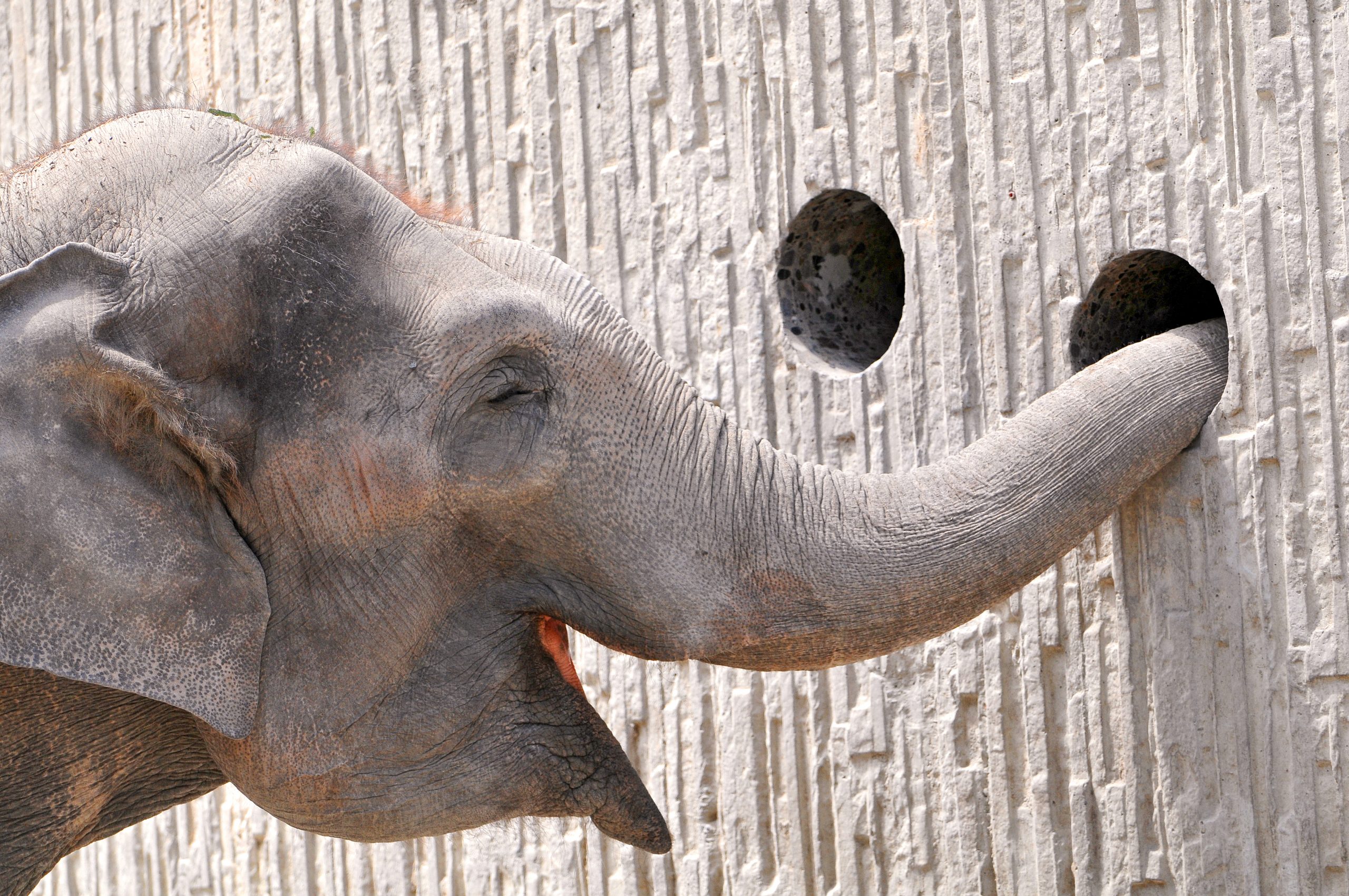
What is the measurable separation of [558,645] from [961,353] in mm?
917

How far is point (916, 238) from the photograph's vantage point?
235 cm

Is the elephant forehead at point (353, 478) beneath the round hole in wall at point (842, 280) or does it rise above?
beneath

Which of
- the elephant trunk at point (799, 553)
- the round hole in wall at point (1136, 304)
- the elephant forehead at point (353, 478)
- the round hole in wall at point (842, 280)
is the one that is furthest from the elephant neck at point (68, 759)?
A: the round hole in wall at point (1136, 304)

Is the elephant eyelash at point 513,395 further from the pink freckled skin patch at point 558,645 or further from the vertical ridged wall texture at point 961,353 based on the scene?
the vertical ridged wall texture at point 961,353

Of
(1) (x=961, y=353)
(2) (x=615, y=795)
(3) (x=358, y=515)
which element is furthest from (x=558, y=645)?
Result: (1) (x=961, y=353)

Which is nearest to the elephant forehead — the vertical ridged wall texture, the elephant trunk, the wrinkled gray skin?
the wrinkled gray skin

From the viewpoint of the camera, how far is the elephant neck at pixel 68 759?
5.17 feet

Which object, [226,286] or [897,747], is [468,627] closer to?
[226,286]

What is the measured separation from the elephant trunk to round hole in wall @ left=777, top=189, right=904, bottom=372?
0.89 metres

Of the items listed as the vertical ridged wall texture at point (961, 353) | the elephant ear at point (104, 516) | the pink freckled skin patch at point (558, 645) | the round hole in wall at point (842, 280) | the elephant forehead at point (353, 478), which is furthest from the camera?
the round hole in wall at point (842, 280)

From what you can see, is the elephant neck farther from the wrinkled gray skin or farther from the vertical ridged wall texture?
the vertical ridged wall texture

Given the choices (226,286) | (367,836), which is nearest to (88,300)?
(226,286)

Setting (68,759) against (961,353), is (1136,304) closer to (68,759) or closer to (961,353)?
(961,353)

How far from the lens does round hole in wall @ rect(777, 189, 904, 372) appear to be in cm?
251
